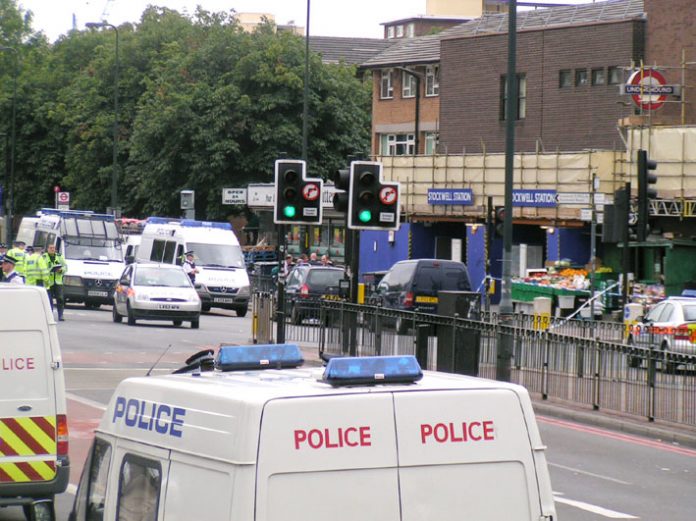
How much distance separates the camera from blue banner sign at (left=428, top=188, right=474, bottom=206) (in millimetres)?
49625

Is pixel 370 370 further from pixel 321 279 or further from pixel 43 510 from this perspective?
pixel 321 279

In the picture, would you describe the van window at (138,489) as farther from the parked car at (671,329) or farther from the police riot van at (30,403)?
the parked car at (671,329)

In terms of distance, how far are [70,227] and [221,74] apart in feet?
87.7

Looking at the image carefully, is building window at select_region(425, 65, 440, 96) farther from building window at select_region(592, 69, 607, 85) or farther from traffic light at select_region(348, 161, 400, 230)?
traffic light at select_region(348, 161, 400, 230)

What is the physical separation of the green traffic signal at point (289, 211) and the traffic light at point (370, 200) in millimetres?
896

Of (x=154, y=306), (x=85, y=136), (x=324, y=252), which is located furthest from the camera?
(x=85, y=136)

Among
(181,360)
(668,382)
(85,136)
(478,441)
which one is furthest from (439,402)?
(85,136)

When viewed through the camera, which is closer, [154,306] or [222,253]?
[154,306]

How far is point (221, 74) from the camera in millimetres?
65062

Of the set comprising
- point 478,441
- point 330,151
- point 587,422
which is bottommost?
point 587,422

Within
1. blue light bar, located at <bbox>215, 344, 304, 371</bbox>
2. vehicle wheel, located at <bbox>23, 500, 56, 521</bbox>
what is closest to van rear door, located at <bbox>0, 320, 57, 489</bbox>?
vehicle wheel, located at <bbox>23, 500, 56, 521</bbox>

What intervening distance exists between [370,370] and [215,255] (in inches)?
1409

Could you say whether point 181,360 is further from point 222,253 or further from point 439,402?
point 439,402

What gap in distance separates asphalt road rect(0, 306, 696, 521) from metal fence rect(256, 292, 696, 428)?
2.33 ft
